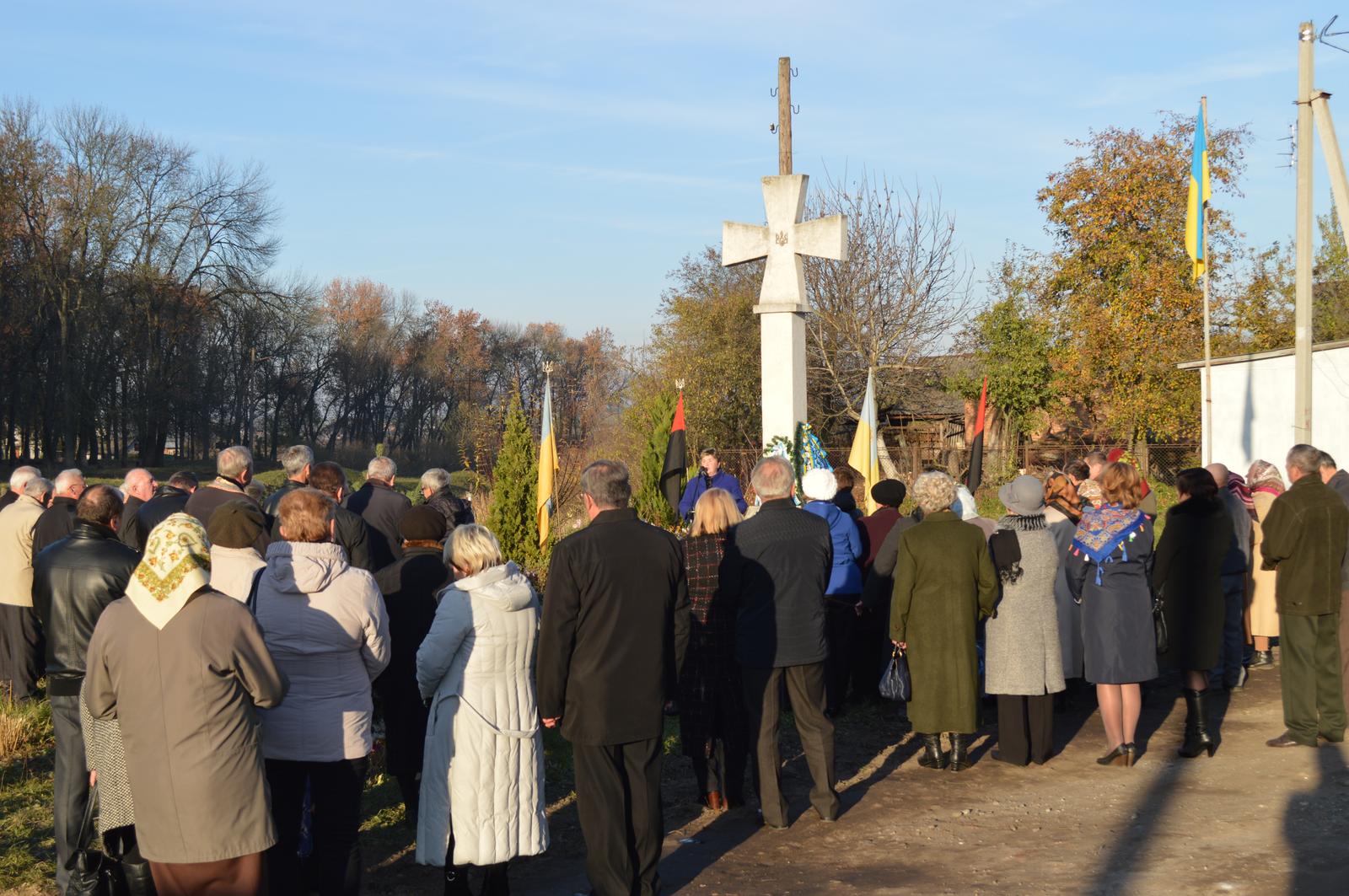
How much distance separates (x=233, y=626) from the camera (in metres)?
3.86

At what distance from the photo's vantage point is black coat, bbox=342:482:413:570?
26.2 ft

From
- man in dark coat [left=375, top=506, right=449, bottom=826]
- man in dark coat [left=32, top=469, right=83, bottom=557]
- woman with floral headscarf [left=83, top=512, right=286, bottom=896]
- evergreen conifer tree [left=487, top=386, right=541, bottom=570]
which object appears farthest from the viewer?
evergreen conifer tree [left=487, top=386, right=541, bottom=570]

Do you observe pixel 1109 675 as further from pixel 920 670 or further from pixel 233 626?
pixel 233 626

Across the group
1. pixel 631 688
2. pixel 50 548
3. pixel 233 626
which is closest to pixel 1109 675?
pixel 631 688

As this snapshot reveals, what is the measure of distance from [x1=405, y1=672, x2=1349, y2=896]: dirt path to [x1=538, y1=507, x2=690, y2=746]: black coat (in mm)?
1022

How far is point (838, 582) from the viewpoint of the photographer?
315 inches

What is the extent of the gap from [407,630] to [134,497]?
3433 mm

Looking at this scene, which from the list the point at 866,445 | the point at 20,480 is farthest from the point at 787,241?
the point at 20,480

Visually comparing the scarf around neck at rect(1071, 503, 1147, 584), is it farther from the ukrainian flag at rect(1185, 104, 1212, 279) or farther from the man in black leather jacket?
the ukrainian flag at rect(1185, 104, 1212, 279)

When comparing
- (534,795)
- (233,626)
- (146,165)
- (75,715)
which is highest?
(146,165)

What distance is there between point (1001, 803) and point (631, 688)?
2.64 m

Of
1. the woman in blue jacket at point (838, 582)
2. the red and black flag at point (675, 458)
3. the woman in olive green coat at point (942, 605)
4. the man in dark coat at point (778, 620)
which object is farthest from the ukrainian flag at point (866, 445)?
the man in dark coat at point (778, 620)

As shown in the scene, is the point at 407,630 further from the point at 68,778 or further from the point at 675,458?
the point at 675,458

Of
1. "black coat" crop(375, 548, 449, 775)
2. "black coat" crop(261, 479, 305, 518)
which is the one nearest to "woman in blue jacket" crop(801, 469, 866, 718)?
"black coat" crop(375, 548, 449, 775)
